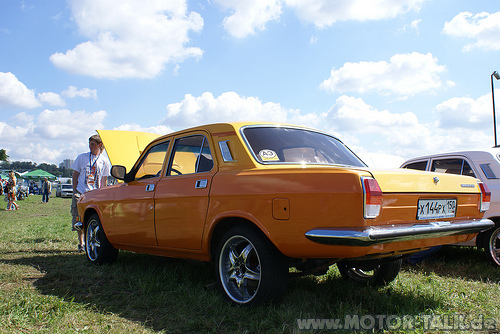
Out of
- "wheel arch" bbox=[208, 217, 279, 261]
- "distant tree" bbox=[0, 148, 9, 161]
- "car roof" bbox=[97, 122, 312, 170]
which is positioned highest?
"distant tree" bbox=[0, 148, 9, 161]

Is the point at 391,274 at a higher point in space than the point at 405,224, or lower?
lower

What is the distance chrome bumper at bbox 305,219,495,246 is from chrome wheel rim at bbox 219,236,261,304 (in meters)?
0.71

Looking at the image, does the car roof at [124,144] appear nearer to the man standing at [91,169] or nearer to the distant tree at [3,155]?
the man standing at [91,169]

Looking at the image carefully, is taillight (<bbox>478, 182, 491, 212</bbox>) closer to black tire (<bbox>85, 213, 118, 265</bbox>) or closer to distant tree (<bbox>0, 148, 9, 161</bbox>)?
black tire (<bbox>85, 213, 118, 265</bbox>)

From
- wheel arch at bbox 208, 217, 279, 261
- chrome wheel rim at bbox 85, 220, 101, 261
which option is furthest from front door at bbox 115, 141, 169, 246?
wheel arch at bbox 208, 217, 279, 261

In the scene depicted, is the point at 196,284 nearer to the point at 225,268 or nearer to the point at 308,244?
the point at 225,268

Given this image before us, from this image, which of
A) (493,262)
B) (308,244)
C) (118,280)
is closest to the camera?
(308,244)

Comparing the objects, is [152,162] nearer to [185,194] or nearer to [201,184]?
[185,194]

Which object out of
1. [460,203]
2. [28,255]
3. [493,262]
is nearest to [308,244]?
[460,203]

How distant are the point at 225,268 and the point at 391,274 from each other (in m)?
1.80

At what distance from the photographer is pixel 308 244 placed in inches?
113

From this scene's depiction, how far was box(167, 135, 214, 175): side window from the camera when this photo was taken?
12.8ft

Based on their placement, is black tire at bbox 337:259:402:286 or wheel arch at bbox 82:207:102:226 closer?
black tire at bbox 337:259:402:286

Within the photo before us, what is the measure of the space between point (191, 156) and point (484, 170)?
163 inches
